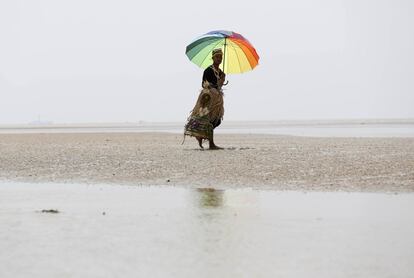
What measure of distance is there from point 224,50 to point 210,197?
9.56 meters

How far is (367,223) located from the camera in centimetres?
714

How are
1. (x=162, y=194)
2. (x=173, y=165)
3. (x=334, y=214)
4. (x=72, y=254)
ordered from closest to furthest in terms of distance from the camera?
(x=72, y=254), (x=334, y=214), (x=162, y=194), (x=173, y=165)

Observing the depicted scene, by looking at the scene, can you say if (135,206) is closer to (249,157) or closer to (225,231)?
(225,231)

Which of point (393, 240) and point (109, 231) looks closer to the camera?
point (393, 240)

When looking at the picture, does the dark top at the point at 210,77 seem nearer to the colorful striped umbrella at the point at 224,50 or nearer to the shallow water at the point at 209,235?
the colorful striped umbrella at the point at 224,50

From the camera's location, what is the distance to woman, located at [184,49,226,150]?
58.4ft

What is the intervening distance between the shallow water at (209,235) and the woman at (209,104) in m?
7.98

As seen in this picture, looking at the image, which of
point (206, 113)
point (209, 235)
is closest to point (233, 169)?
point (206, 113)

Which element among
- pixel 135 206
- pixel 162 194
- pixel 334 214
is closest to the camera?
pixel 334 214

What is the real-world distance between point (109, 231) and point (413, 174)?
7210mm

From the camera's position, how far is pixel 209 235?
6512 mm

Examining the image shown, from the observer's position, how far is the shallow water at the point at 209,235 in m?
5.20

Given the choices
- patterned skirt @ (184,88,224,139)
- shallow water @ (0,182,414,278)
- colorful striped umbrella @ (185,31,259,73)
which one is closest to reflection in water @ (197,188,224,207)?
shallow water @ (0,182,414,278)

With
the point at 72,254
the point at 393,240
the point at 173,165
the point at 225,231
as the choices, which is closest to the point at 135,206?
the point at 225,231
